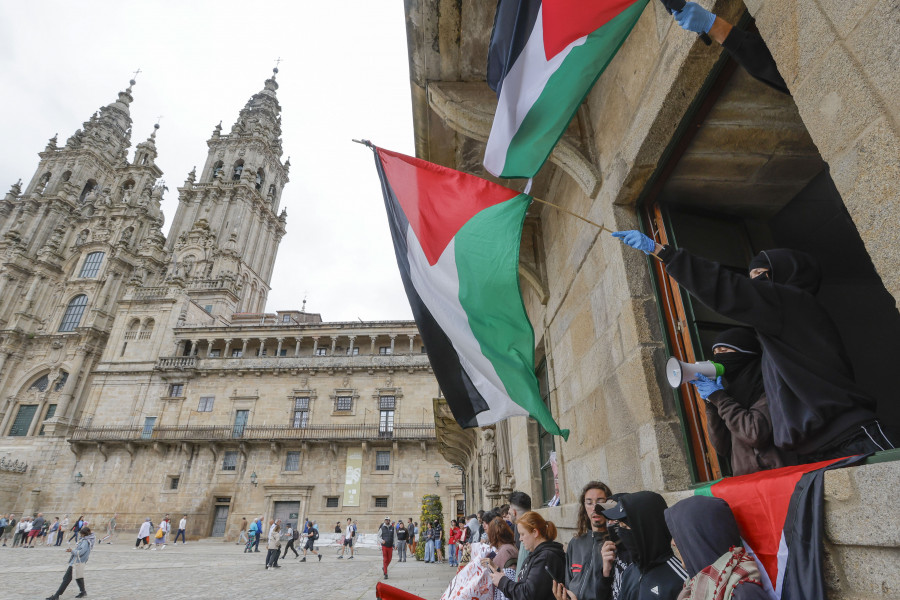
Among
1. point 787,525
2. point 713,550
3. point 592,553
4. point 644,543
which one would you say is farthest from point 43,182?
point 787,525

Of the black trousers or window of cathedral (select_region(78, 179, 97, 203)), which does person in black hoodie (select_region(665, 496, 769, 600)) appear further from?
window of cathedral (select_region(78, 179, 97, 203))

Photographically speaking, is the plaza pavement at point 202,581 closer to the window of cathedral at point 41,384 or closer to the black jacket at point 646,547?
the black jacket at point 646,547

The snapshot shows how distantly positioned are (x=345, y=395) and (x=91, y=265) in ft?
88.1

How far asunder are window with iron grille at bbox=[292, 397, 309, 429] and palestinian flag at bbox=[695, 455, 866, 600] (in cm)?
2976

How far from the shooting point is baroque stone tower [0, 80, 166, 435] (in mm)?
33125

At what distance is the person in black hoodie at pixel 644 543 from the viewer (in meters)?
1.97

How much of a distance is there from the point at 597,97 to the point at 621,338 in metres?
1.88

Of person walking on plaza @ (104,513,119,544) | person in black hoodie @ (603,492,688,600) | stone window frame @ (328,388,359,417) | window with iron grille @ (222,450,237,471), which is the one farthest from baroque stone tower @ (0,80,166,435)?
person in black hoodie @ (603,492,688,600)

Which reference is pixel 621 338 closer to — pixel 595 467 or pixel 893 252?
pixel 595 467

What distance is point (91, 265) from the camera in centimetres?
3856

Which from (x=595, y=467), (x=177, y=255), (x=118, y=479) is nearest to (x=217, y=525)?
(x=118, y=479)

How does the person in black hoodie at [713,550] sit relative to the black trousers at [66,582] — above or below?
above

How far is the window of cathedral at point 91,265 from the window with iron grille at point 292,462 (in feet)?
82.0

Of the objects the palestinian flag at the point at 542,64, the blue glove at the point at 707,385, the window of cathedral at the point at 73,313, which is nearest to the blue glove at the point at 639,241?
the blue glove at the point at 707,385
